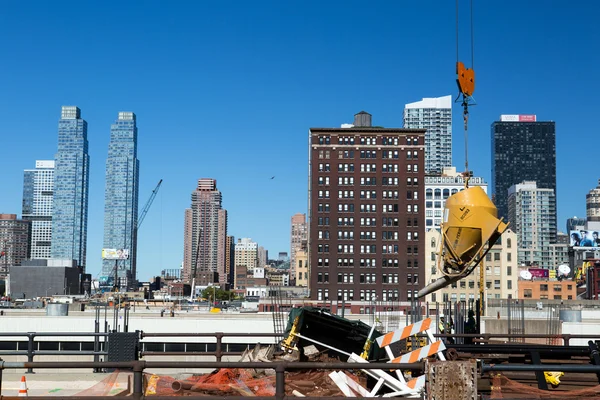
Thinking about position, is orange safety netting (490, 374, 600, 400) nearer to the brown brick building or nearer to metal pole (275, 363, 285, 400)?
metal pole (275, 363, 285, 400)

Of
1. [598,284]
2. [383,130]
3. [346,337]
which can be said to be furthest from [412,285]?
[346,337]

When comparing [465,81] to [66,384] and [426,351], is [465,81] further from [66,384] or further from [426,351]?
[66,384]

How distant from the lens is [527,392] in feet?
43.6

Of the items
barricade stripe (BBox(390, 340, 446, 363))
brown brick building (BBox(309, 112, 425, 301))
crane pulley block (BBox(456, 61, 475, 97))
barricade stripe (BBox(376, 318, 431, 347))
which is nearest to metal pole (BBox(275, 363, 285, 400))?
barricade stripe (BBox(390, 340, 446, 363))

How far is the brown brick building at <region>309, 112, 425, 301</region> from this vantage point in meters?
148

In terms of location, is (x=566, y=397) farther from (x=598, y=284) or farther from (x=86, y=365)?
(x=598, y=284)

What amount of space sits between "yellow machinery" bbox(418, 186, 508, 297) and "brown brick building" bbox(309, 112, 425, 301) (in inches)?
5151

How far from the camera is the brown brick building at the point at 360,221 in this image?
485ft

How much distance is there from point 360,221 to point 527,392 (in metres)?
135

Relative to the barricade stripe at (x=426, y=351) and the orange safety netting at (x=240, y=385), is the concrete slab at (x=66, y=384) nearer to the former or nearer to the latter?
the orange safety netting at (x=240, y=385)

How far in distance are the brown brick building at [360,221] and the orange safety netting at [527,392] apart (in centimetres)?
13361

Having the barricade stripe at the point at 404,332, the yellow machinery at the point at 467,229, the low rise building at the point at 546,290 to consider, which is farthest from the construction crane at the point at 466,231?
the low rise building at the point at 546,290

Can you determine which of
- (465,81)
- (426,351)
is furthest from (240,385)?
(465,81)

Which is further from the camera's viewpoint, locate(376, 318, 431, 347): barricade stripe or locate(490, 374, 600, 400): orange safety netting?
locate(376, 318, 431, 347): barricade stripe
